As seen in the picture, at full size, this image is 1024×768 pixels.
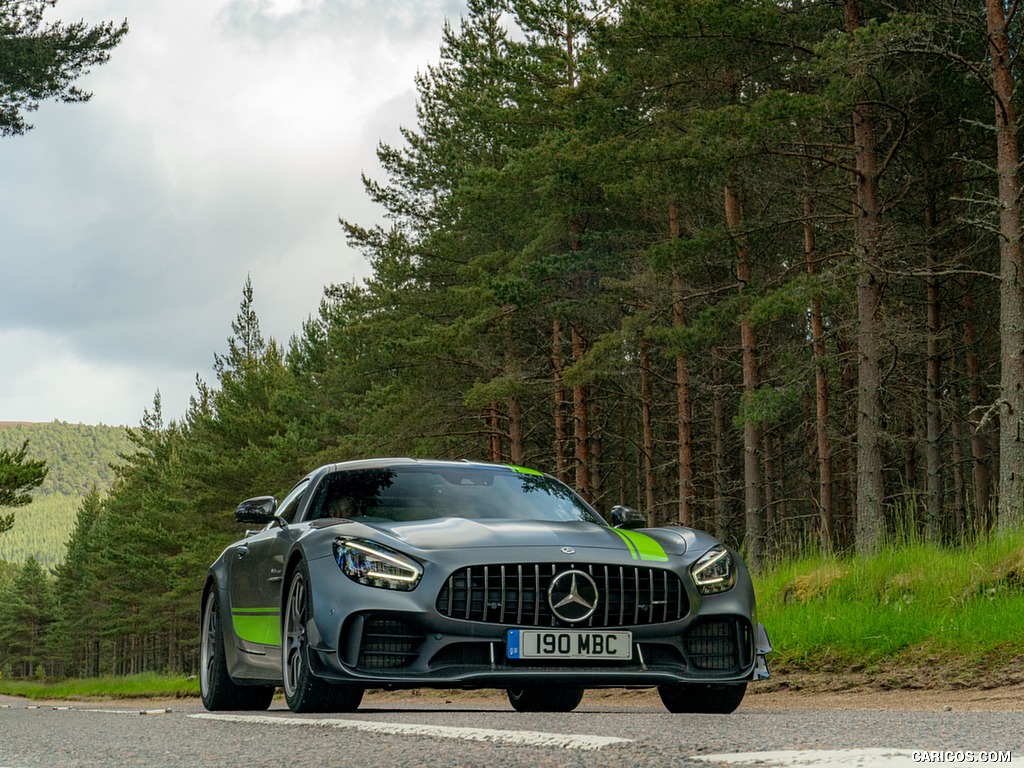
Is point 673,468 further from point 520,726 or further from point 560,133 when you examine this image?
point 520,726

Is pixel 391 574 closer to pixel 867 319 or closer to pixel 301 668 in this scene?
pixel 301 668

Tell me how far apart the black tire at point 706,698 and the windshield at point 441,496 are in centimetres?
122

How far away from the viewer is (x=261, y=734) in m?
5.67

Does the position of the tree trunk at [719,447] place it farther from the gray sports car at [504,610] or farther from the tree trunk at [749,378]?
the gray sports car at [504,610]

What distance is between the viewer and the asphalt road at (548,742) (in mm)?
3838

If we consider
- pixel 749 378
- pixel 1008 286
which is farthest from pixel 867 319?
pixel 749 378

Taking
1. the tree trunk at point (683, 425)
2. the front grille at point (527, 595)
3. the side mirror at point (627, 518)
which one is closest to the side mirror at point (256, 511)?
the front grille at point (527, 595)

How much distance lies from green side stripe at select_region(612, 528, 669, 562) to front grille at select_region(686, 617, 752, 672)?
421mm

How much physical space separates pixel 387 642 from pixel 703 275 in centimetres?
3344

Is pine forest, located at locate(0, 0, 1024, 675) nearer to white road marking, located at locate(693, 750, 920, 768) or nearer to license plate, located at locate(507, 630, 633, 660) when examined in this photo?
license plate, located at locate(507, 630, 633, 660)

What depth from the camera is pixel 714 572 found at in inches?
277

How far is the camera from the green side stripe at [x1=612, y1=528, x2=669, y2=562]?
687cm

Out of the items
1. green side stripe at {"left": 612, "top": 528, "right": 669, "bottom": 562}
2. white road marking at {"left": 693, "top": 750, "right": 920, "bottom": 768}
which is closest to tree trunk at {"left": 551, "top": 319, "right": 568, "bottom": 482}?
green side stripe at {"left": 612, "top": 528, "right": 669, "bottom": 562}

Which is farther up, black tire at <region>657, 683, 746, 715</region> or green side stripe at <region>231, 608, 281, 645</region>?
green side stripe at <region>231, 608, 281, 645</region>
